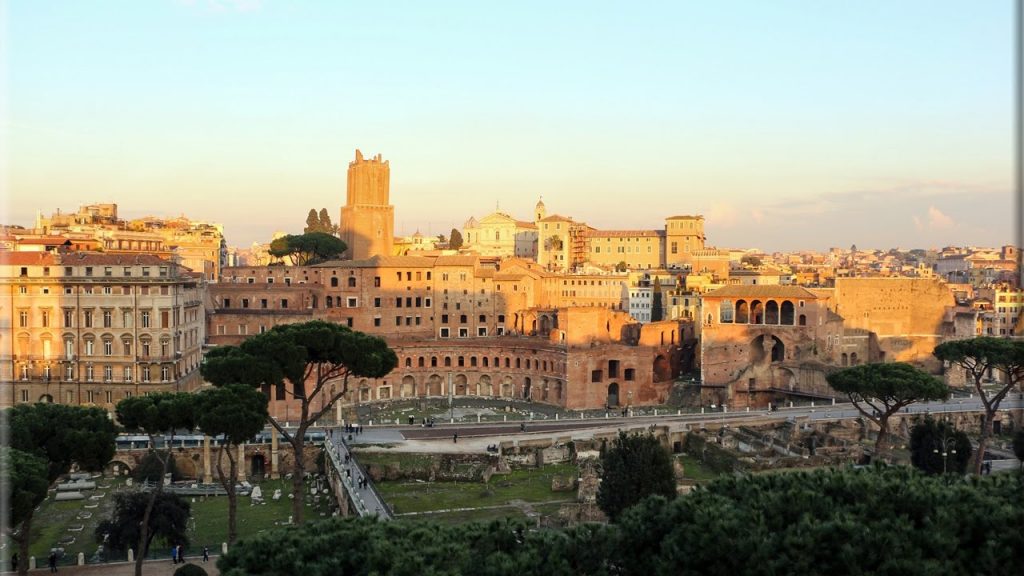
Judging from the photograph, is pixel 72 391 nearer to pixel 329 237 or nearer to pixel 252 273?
pixel 252 273

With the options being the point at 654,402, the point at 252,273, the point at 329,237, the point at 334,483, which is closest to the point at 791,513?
the point at 334,483

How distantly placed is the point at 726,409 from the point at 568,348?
10.4 metres

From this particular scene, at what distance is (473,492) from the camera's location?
3747 centimetres

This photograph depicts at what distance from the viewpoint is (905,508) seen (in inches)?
629

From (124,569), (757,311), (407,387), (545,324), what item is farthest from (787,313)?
(124,569)

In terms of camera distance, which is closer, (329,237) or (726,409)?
(726,409)

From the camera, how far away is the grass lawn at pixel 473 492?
116 ft

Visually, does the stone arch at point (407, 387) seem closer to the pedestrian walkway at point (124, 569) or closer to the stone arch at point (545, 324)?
the stone arch at point (545, 324)

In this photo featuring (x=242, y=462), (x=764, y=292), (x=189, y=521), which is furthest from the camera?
(x=764, y=292)

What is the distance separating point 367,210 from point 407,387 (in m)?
26.1

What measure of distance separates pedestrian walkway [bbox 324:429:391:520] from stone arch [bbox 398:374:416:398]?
59.5 ft

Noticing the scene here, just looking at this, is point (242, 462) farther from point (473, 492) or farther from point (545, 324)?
point (545, 324)

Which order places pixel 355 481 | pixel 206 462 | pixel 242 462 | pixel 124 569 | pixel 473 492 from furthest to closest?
1. pixel 242 462
2. pixel 206 462
3. pixel 473 492
4. pixel 355 481
5. pixel 124 569

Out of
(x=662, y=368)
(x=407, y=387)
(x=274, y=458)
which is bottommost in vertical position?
(x=274, y=458)
